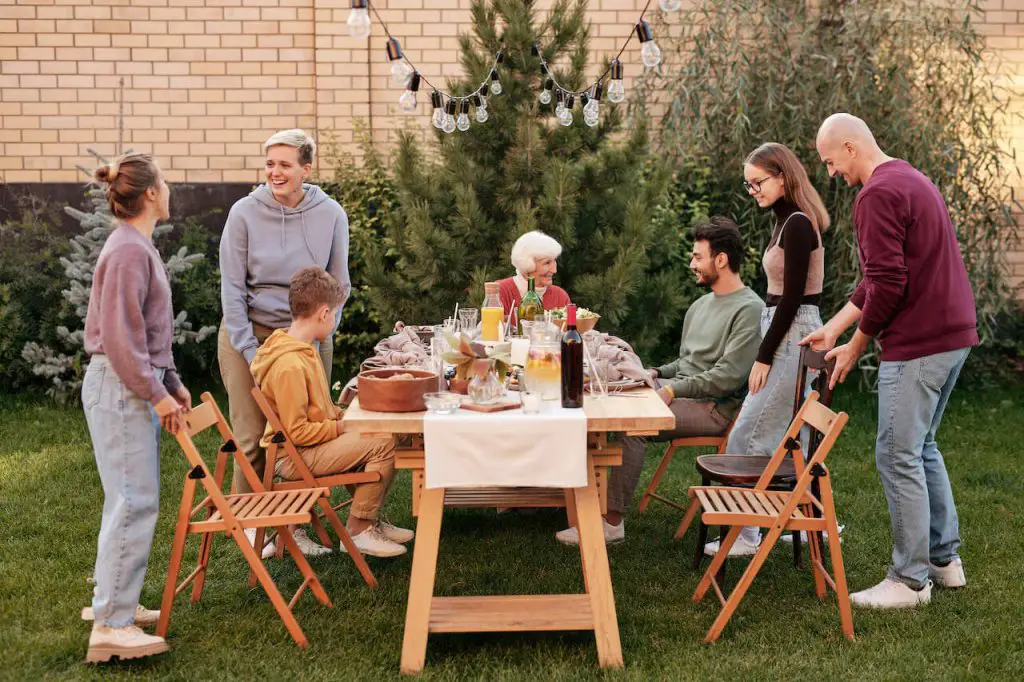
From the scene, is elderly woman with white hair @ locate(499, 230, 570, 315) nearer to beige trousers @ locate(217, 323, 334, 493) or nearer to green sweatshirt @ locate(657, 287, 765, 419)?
green sweatshirt @ locate(657, 287, 765, 419)

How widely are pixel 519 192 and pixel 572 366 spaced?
3.27 m

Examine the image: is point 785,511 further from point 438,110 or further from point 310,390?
point 438,110

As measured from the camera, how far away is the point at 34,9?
8.52 meters

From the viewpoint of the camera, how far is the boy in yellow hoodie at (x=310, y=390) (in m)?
3.91

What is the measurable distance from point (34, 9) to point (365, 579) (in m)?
6.67

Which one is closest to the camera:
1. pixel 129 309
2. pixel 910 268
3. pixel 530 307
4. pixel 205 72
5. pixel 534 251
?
pixel 129 309

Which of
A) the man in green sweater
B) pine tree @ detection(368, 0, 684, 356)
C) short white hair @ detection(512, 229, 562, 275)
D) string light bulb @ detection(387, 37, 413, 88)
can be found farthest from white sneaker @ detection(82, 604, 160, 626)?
pine tree @ detection(368, 0, 684, 356)

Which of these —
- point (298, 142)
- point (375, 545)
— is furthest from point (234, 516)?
point (298, 142)

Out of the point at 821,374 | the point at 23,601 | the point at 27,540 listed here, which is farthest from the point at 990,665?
the point at 27,540

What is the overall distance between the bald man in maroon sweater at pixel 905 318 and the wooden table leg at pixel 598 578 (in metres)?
1.07

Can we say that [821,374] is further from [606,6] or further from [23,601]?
[606,6]

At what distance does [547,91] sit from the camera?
20.4 feet

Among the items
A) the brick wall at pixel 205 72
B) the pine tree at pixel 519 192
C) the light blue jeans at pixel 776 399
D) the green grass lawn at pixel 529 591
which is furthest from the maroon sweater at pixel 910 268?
the brick wall at pixel 205 72

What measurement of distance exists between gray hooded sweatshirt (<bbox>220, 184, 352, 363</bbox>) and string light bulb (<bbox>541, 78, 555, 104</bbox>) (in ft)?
6.87
